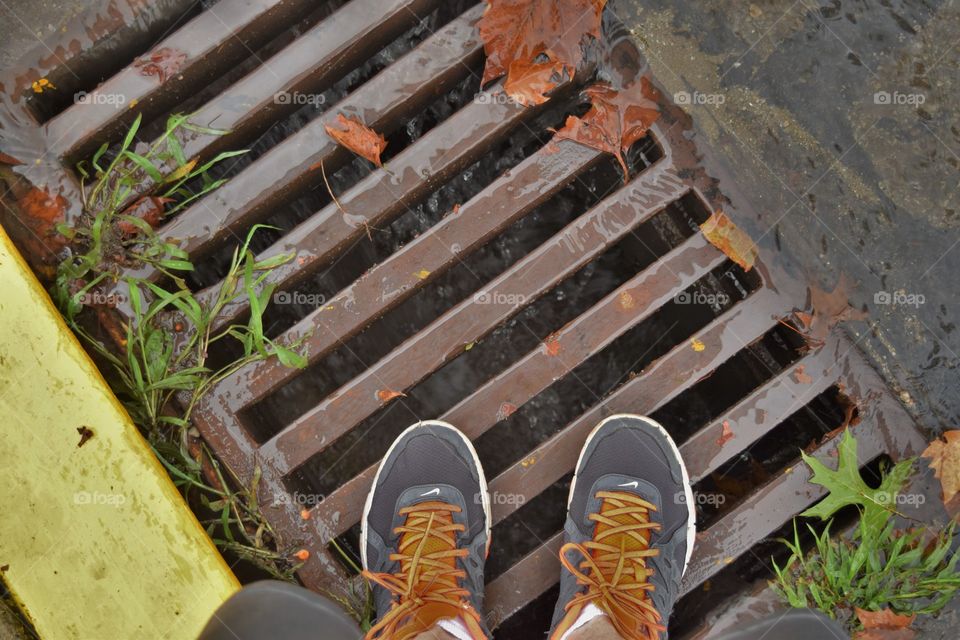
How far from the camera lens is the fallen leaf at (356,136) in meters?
1.72

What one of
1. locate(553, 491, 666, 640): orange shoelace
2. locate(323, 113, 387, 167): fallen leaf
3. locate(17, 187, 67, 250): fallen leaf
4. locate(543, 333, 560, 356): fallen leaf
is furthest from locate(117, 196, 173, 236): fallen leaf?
locate(553, 491, 666, 640): orange shoelace

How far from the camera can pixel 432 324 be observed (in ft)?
5.76

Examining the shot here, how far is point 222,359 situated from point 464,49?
1.09m

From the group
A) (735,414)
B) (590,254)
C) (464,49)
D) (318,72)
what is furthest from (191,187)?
(735,414)

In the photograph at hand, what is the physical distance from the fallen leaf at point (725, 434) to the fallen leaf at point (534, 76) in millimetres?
1011

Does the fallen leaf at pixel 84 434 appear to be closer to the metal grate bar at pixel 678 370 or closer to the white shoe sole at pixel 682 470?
the metal grate bar at pixel 678 370

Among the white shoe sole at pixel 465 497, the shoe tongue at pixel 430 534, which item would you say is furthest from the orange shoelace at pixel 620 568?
the shoe tongue at pixel 430 534

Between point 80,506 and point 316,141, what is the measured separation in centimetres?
106

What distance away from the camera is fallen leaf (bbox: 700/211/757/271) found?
1.75 meters

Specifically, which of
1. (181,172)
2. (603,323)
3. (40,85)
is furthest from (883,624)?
(40,85)

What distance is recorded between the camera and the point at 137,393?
1.71 metres

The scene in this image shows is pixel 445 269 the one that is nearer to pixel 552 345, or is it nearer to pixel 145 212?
pixel 552 345

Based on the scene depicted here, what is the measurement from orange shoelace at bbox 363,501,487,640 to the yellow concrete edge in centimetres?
42

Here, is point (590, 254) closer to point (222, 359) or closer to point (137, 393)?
point (222, 359)
